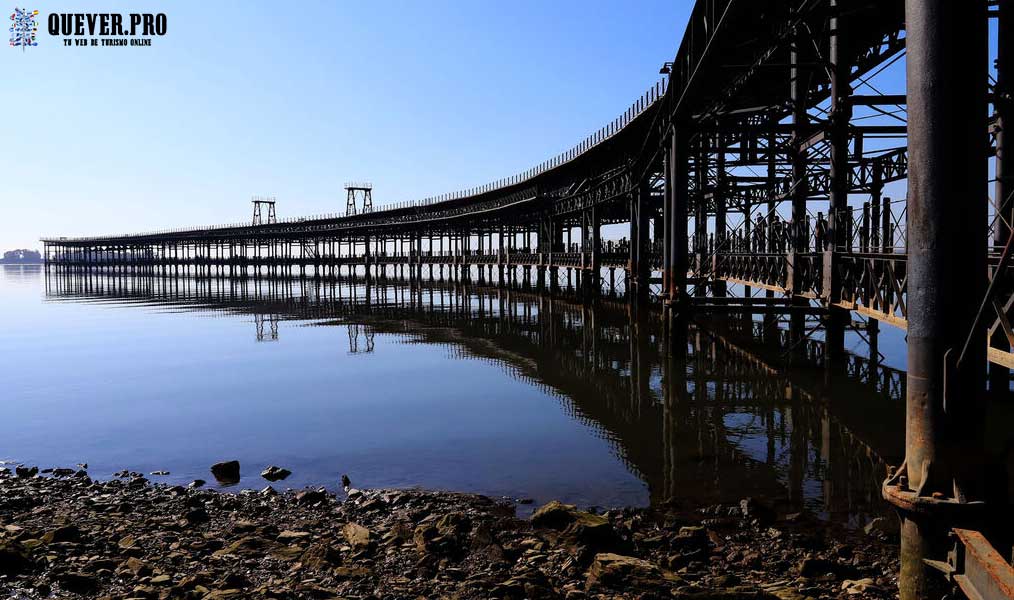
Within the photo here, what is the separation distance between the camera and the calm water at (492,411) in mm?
9941

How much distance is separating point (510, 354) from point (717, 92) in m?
11.9

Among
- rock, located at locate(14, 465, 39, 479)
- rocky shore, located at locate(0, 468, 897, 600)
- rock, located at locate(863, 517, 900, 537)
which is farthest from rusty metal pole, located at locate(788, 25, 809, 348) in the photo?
rock, located at locate(14, 465, 39, 479)

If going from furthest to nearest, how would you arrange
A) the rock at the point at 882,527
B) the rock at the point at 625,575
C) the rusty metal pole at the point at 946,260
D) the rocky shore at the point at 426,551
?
the rock at the point at 882,527 < the rocky shore at the point at 426,551 < the rock at the point at 625,575 < the rusty metal pole at the point at 946,260

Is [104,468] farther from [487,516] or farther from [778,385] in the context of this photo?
[778,385]

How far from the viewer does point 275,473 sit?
409 inches

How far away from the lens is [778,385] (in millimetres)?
15367

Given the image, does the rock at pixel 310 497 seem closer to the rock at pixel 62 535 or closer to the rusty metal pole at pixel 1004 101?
the rock at pixel 62 535

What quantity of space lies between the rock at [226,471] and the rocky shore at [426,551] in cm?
125

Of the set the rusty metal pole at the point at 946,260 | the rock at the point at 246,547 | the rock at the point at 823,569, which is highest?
the rusty metal pole at the point at 946,260

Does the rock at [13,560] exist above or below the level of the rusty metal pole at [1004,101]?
below

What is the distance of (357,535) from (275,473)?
3522 mm

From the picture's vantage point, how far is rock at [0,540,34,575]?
22.1ft

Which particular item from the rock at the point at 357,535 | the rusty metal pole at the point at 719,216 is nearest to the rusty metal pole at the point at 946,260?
the rock at the point at 357,535

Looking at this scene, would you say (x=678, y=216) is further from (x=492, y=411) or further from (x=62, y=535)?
(x=62, y=535)
